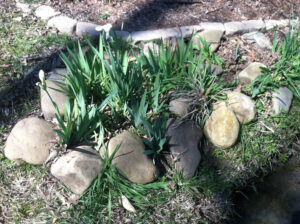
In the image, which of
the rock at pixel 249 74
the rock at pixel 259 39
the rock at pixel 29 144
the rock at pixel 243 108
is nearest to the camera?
the rock at pixel 29 144

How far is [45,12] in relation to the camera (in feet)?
11.2

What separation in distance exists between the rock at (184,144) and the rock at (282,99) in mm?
825

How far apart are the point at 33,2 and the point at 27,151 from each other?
2.12m

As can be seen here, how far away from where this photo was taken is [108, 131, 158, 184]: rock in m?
2.21

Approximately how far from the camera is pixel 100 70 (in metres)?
2.49

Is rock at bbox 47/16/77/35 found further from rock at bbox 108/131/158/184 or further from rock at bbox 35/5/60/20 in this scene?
rock at bbox 108/131/158/184

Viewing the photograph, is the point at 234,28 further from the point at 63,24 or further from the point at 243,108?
the point at 63,24

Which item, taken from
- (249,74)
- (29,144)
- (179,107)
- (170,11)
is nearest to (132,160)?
(179,107)

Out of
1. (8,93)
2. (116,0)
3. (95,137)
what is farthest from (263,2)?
(8,93)

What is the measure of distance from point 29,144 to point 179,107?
1.20 meters

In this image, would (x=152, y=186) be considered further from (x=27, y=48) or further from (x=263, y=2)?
(x=263, y=2)

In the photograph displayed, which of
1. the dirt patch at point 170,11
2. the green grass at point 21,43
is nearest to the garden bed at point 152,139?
the green grass at point 21,43

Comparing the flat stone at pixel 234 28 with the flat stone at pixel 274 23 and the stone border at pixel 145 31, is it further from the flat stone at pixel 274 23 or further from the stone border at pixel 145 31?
the flat stone at pixel 274 23

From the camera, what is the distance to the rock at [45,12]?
3.37m
